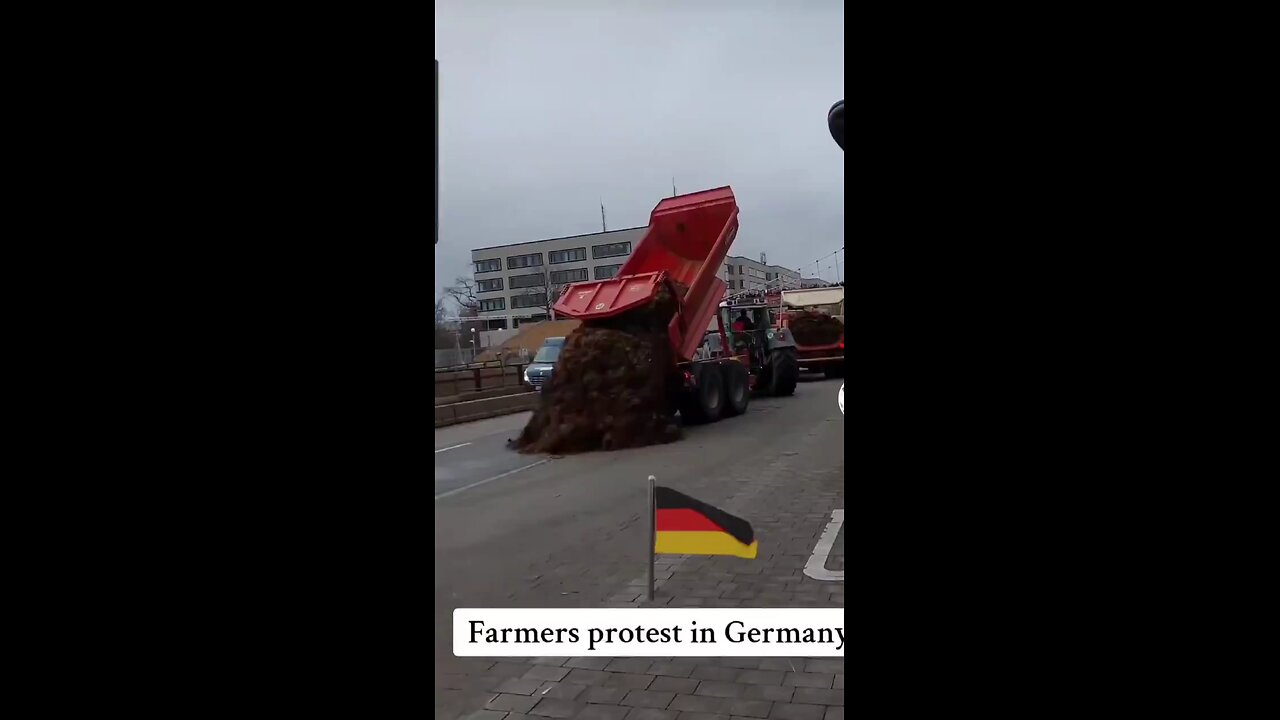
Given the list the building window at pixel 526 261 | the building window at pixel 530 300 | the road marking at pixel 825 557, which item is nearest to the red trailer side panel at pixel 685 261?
the building window at pixel 526 261

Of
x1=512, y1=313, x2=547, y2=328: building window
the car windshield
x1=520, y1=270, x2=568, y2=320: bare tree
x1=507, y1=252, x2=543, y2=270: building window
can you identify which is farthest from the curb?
x1=507, y1=252, x2=543, y2=270: building window

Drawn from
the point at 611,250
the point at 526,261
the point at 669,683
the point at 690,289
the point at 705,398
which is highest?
the point at 611,250

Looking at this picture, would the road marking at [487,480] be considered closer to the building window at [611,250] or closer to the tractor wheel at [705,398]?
the tractor wheel at [705,398]

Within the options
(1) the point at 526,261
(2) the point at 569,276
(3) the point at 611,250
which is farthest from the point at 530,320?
(3) the point at 611,250

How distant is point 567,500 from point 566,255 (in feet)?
14.6

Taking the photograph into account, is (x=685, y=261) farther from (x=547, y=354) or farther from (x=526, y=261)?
(x=547, y=354)

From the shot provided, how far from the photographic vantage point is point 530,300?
11438mm

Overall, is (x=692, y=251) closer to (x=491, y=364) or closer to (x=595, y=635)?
(x=595, y=635)

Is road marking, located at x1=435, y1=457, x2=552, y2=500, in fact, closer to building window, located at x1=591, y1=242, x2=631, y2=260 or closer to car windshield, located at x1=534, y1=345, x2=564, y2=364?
building window, located at x1=591, y1=242, x2=631, y2=260

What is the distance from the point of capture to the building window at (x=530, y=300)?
10.8 metres

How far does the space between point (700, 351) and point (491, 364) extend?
1049 centimetres

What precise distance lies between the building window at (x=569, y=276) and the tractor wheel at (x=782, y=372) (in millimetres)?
5006
